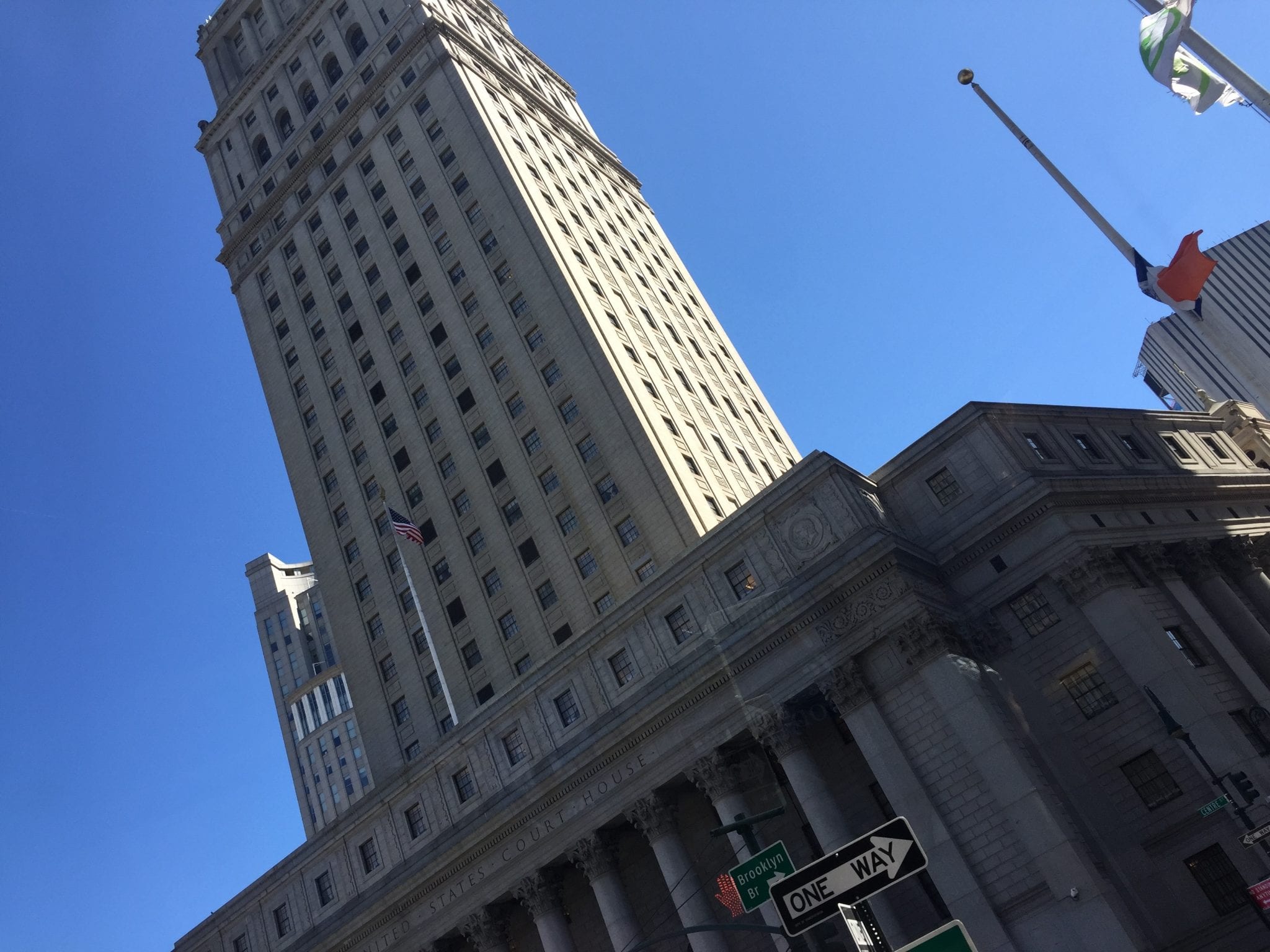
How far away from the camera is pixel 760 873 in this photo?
73.6ft

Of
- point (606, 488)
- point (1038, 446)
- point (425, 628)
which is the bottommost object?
point (1038, 446)

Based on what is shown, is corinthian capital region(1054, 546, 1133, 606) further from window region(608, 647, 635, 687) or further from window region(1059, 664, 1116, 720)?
window region(608, 647, 635, 687)

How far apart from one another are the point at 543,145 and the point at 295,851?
51099mm

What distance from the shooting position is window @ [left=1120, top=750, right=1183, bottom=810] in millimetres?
38719

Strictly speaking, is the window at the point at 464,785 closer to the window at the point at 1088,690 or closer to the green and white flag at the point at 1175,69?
the window at the point at 1088,690

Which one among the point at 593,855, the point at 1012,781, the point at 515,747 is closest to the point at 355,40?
the point at 515,747

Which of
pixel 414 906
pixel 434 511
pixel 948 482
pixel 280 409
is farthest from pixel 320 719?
pixel 948 482

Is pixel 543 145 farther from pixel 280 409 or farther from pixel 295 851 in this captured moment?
pixel 295 851

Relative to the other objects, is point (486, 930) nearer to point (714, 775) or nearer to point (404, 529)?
point (714, 775)

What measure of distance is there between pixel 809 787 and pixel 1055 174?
2292cm

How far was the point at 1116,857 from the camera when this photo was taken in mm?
38000

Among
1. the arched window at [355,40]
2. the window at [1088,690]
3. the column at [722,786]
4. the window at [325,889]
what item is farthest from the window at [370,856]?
the arched window at [355,40]

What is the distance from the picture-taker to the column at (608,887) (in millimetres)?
43781

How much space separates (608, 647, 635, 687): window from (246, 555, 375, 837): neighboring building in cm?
7205
